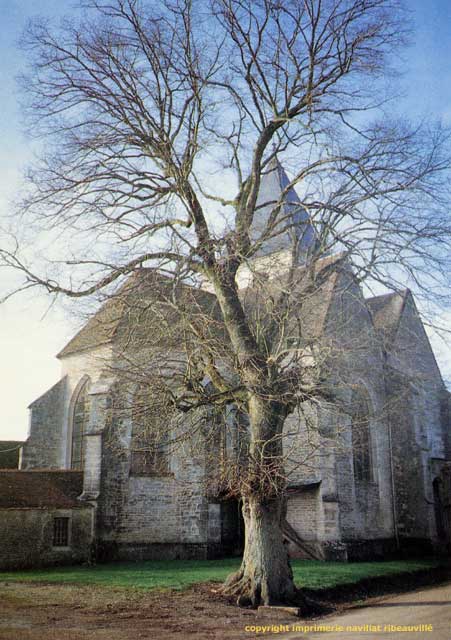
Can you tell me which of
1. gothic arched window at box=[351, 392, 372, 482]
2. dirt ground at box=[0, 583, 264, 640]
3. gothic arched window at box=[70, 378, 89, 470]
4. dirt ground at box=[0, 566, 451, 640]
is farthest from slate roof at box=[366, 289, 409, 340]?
dirt ground at box=[0, 583, 264, 640]

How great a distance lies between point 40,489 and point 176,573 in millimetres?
5250

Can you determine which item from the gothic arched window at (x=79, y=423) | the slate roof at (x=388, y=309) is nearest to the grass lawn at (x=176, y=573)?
the gothic arched window at (x=79, y=423)

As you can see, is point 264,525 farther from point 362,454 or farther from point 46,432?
point 46,432

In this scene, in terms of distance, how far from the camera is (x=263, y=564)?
479 inches

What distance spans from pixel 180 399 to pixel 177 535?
8.40 metres

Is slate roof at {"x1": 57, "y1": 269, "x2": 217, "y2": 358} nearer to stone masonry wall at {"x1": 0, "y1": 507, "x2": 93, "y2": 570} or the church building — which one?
the church building

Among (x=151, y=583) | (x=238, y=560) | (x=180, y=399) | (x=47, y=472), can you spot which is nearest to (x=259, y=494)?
(x=180, y=399)

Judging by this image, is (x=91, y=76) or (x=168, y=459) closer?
(x=91, y=76)

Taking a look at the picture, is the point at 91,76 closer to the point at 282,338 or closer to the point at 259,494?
the point at 282,338

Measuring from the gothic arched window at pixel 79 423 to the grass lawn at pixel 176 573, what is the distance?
4957mm

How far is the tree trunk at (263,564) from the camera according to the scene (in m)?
12.0

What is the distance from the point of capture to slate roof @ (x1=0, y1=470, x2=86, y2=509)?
A: 17.6 meters

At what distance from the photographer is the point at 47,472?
19078mm

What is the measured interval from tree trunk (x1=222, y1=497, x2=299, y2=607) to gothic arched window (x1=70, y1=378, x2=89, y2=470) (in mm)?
10350
